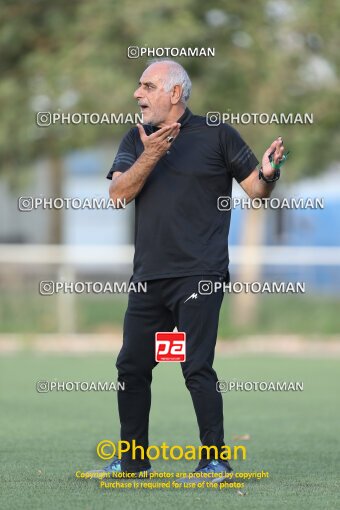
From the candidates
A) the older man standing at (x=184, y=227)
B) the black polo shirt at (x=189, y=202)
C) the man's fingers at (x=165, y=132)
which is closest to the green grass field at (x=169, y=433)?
the older man standing at (x=184, y=227)

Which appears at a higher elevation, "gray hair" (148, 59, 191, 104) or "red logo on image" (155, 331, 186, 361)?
"gray hair" (148, 59, 191, 104)

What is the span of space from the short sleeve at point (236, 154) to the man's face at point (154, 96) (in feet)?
1.18

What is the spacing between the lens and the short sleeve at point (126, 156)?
7215 mm

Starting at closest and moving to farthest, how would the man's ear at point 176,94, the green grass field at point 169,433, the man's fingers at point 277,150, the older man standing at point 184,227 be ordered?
1. the green grass field at point 169,433
2. the man's fingers at point 277,150
3. the older man standing at point 184,227
4. the man's ear at point 176,94

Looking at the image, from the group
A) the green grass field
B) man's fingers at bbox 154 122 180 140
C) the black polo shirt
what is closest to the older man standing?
the black polo shirt

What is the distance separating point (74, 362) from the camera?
1781cm

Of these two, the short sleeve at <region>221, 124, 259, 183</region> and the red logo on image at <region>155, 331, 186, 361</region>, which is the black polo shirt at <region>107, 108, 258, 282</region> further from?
the red logo on image at <region>155, 331, 186, 361</region>

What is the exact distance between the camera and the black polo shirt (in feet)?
23.3

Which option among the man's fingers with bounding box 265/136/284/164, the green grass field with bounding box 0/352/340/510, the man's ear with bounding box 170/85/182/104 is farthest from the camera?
the man's ear with bounding box 170/85/182/104

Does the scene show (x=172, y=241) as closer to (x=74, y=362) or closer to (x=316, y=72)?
(x=74, y=362)

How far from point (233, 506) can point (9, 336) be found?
50.4ft

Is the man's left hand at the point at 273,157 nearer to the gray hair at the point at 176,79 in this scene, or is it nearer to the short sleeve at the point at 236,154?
the short sleeve at the point at 236,154

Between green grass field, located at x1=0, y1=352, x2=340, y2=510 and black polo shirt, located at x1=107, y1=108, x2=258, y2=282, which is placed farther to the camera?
black polo shirt, located at x1=107, y1=108, x2=258, y2=282

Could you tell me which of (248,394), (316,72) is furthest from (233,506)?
(316,72)
